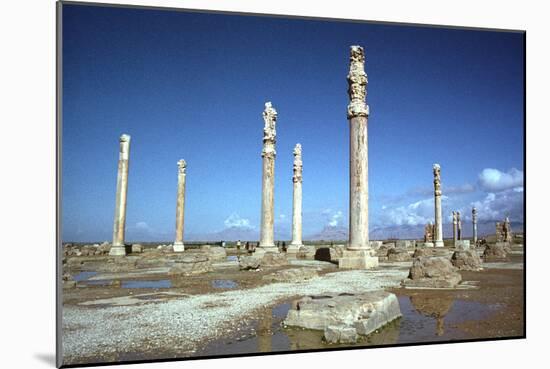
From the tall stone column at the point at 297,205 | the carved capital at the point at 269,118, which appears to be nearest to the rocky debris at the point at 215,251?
the tall stone column at the point at 297,205

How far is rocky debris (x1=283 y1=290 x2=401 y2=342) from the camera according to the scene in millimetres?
8898

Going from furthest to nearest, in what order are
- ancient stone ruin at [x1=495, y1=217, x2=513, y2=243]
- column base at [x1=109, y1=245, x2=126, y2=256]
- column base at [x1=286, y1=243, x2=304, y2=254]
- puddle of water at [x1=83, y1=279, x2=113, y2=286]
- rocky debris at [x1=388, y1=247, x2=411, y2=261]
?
→ column base at [x1=286, y1=243, x2=304, y2=254], rocky debris at [x1=388, y1=247, x2=411, y2=261], column base at [x1=109, y1=245, x2=126, y2=256], ancient stone ruin at [x1=495, y1=217, x2=513, y2=243], puddle of water at [x1=83, y1=279, x2=113, y2=286]

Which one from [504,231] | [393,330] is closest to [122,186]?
[393,330]

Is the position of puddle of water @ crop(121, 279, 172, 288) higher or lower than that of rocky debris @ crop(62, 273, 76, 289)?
lower

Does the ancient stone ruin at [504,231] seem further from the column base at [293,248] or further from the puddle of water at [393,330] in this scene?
the column base at [293,248]

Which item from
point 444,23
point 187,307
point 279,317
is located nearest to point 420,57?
point 444,23

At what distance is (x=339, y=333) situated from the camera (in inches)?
352

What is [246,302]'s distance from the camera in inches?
384

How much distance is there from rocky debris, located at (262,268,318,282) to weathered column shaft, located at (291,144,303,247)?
4.55 m

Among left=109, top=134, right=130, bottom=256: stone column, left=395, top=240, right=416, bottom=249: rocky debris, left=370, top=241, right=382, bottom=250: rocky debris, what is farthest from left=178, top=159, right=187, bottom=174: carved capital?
left=370, top=241, right=382, bottom=250: rocky debris

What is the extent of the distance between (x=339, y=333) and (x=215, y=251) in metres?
7.12

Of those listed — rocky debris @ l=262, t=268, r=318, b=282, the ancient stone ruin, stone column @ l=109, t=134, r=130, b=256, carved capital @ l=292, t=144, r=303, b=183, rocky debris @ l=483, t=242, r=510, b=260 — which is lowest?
rocky debris @ l=262, t=268, r=318, b=282

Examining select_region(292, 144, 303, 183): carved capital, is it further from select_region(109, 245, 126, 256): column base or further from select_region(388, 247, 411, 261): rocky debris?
select_region(109, 245, 126, 256): column base

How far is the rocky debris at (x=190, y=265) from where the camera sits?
12.4 m
